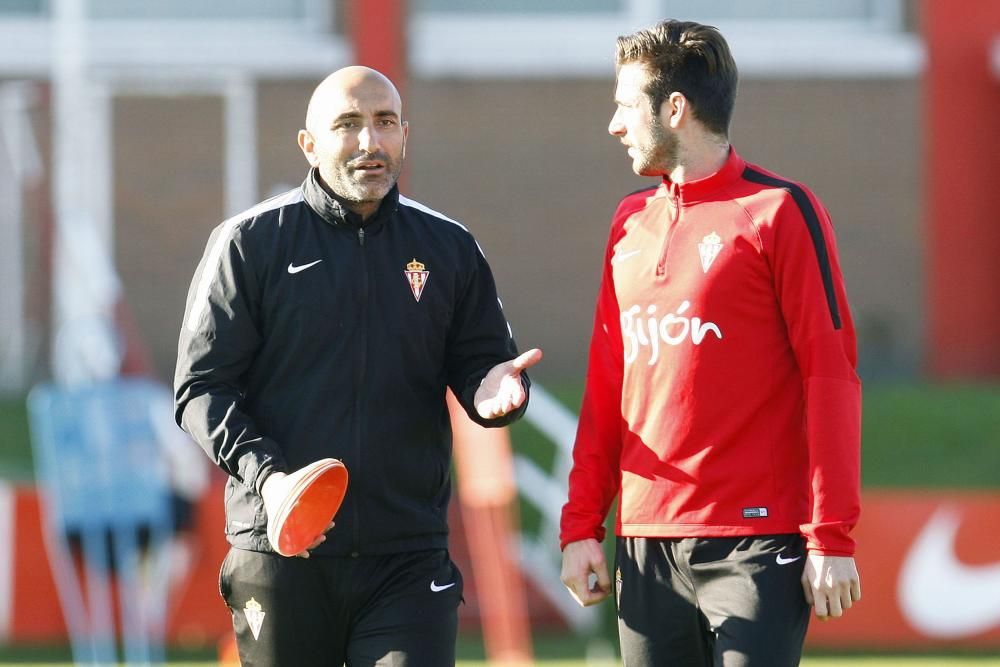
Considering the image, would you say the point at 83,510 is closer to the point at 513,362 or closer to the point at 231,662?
the point at 231,662

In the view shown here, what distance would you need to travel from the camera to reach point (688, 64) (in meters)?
3.78

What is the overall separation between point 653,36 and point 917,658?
550 cm

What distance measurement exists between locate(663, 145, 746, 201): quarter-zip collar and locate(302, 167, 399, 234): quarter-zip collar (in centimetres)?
70

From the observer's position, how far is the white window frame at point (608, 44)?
509 inches

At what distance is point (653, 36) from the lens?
3.80 meters

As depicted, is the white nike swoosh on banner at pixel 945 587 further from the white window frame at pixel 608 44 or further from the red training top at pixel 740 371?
the white window frame at pixel 608 44

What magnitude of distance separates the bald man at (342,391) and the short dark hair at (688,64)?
24.9 inches

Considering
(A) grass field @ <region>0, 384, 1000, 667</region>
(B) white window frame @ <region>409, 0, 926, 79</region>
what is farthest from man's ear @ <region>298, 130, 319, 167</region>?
(B) white window frame @ <region>409, 0, 926, 79</region>

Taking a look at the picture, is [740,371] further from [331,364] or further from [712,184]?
[331,364]

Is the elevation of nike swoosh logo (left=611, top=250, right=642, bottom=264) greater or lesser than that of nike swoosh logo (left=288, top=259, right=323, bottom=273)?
greater

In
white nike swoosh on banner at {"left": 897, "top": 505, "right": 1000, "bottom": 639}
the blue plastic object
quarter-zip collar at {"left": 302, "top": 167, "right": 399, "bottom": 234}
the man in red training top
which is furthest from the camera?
the blue plastic object

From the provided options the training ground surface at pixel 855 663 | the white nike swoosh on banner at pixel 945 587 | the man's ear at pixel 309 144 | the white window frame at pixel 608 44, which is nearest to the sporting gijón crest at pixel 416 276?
the man's ear at pixel 309 144

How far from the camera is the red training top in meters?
3.63

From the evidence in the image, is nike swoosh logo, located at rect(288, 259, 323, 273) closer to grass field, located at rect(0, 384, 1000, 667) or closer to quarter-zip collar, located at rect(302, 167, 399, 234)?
quarter-zip collar, located at rect(302, 167, 399, 234)
